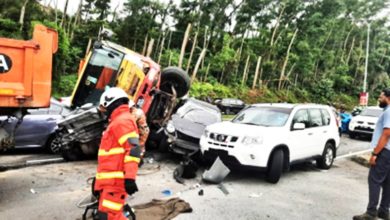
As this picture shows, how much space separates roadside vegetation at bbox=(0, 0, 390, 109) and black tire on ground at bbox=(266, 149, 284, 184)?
20092 mm

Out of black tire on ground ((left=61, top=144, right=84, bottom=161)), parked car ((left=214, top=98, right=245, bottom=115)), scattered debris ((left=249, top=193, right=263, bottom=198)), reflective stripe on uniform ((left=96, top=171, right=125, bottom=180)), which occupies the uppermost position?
reflective stripe on uniform ((left=96, top=171, right=125, bottom=180))

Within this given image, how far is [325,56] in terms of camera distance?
2188 inches

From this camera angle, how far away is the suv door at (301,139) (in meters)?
8.73

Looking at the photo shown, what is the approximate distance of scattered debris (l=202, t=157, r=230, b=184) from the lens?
7.96 meters

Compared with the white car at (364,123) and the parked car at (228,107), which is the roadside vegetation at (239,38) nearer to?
the parked car at (228,107)

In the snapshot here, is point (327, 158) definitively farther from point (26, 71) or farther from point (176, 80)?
point (26, 71)

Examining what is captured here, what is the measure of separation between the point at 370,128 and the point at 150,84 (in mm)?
11400

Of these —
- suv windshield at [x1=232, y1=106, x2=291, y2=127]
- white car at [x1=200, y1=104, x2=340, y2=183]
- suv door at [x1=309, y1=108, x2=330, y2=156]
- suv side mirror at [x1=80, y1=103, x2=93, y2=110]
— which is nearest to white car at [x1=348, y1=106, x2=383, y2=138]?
white car at [x1=200, y1=104, x2=340, y2=183]

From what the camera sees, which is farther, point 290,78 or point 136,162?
point 290,78

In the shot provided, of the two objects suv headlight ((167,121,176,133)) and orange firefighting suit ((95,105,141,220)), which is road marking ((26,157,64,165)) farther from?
orange firefighting suit ((95,105,141,220))

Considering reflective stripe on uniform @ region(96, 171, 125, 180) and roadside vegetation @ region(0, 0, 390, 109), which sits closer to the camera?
reflective stripe on uniform @ region(96, 171, 125, 180)

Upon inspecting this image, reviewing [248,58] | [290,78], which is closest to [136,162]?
[248,58]

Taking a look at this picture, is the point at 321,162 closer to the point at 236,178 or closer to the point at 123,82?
the point at 236,178

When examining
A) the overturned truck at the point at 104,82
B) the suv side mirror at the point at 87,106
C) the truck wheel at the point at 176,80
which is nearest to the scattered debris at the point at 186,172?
the overturned truck at the point at 104,82
